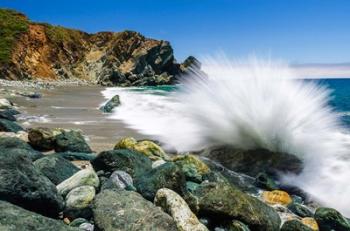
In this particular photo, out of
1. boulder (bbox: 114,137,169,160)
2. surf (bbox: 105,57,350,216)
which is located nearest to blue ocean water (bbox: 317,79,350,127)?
surf (bbox: 105,57,350,216)

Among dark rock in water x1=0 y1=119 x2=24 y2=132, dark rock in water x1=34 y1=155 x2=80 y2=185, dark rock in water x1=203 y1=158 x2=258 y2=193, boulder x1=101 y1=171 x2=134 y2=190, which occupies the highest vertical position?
boulder x1=101 y1=171 x2=134 y2=190

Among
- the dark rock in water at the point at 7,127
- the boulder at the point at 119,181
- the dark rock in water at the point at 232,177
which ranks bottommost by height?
the dark rock in water at the point at 7,127

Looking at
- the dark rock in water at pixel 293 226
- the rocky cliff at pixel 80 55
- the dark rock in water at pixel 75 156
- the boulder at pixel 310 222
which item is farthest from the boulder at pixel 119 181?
the rocky cliff at pixel 80 55

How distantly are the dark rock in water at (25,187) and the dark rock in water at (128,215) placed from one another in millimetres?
531

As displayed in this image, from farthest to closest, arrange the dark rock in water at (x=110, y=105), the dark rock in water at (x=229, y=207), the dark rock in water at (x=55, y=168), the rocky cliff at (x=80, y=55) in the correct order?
the rocky cliff at (x=80, y=55) → the dark rock in water at (x=110, y=105) → the dark rock in water at (x=55, y=168) → the dark rock in water at (x=229, y=207)

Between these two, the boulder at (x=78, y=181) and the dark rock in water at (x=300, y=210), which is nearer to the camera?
the boulder at (x=78, y=181)

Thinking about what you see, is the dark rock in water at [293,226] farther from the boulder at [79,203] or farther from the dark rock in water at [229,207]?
the boulder at [79,203]

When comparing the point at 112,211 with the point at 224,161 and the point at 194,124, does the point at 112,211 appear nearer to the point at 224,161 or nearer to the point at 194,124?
the point at 224,161

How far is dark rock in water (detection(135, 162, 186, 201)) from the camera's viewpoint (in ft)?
17.2

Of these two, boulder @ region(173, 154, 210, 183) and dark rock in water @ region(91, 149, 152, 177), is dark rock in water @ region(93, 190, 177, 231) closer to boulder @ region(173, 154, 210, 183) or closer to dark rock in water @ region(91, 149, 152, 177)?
dark rock in water @ region(91, 149, 152, 177)

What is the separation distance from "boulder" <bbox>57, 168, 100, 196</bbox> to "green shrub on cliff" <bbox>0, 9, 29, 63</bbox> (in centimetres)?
5098

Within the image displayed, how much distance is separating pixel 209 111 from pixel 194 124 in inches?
24.3

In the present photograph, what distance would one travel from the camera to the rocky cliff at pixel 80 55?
5809cm

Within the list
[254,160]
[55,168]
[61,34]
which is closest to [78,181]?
[55,168]
